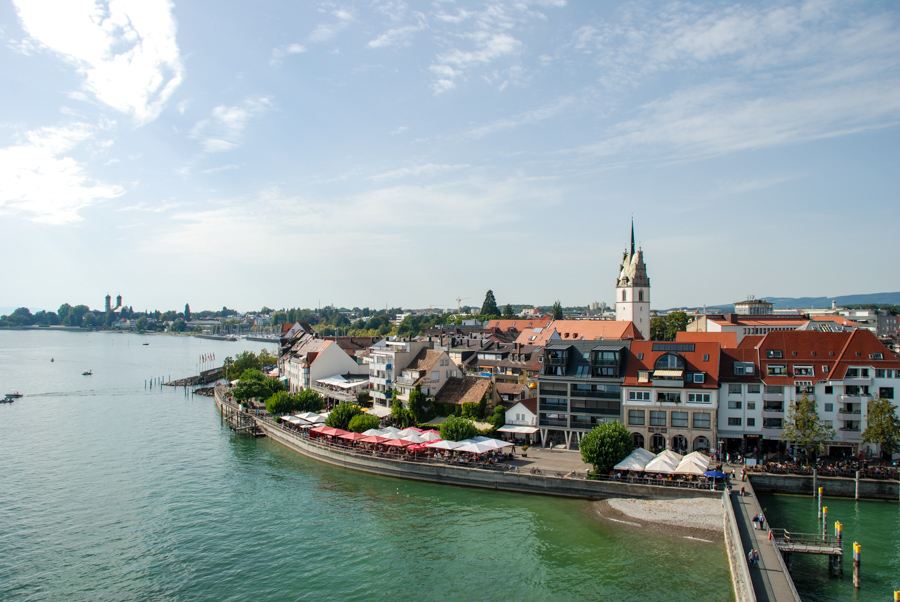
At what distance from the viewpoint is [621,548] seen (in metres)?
34.2

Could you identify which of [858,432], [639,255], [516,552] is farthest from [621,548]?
[639,255]

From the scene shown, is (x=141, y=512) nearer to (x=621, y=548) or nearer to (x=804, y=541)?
(x=621, y=548)

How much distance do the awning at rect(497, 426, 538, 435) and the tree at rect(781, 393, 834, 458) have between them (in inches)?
783

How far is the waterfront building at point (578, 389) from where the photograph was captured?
5172 cm

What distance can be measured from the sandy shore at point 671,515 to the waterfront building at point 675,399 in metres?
9.23

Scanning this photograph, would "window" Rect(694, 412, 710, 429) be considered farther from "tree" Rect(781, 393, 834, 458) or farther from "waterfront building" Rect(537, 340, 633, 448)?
"waterfront building" Rect(537, 340, 633, 448)

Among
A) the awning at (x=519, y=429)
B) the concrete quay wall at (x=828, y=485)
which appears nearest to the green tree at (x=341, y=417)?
the awning at (x=519, y=429)

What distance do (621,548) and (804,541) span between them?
32.1 feet

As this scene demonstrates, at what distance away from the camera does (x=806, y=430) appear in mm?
45562

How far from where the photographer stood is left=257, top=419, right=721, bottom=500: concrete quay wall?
41.3 metres

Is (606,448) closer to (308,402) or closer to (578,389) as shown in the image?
(578,389)

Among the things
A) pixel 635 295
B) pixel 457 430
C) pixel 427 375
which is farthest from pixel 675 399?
pixel 635 295

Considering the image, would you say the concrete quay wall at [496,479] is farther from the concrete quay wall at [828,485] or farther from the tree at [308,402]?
the tree at [308,402]

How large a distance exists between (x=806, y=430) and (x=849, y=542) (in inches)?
488
